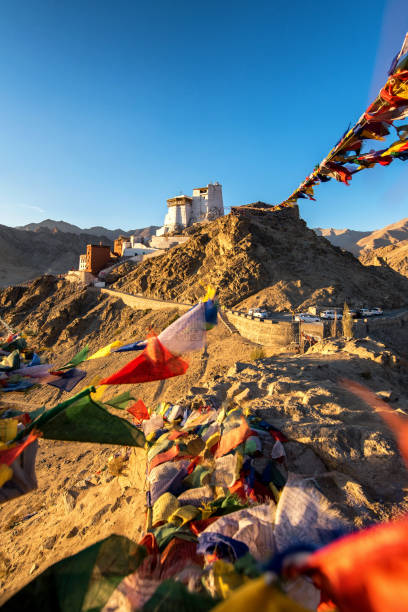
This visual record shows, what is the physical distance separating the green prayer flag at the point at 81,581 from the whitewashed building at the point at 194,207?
50565 mm

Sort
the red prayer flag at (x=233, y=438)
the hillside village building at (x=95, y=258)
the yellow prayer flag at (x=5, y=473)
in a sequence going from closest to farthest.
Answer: the yellow prayer flag at (x=5, y=473)
the red prayer flag at (x=233, y=438)
the hillside village building at (x=95, y=258)

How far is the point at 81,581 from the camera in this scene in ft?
5.49

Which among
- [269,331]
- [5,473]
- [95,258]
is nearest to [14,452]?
[5,473]

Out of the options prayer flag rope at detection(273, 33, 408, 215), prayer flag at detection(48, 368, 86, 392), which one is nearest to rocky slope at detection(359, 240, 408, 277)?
prayer flag rope at detection(273, 33, 408, 215)

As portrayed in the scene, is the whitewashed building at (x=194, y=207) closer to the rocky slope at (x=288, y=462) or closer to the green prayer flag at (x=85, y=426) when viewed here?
the rocky slope at (x=288, y=462)

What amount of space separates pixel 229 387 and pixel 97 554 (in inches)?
229

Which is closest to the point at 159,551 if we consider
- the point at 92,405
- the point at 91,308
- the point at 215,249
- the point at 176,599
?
the point at 176,599

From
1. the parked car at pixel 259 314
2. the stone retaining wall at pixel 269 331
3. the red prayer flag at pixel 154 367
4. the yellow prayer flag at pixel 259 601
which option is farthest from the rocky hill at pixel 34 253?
the yellow prayer flag at pixel 259 601

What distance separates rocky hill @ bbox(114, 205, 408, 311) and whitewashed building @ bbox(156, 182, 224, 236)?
40.6ft

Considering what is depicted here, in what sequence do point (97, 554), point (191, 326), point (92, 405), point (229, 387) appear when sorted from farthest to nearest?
1. point (229, 387)
2. point (191, 326)
3. point (92, 405)
4. point (97, 554)

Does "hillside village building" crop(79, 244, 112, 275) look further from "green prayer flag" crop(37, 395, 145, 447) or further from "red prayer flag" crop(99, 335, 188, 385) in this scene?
"green prayer flag" crop(37, 395, 145, 447)

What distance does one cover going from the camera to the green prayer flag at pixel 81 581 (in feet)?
4.99

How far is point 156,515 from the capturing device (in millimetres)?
3000

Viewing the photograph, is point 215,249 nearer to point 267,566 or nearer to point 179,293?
point 179,293
